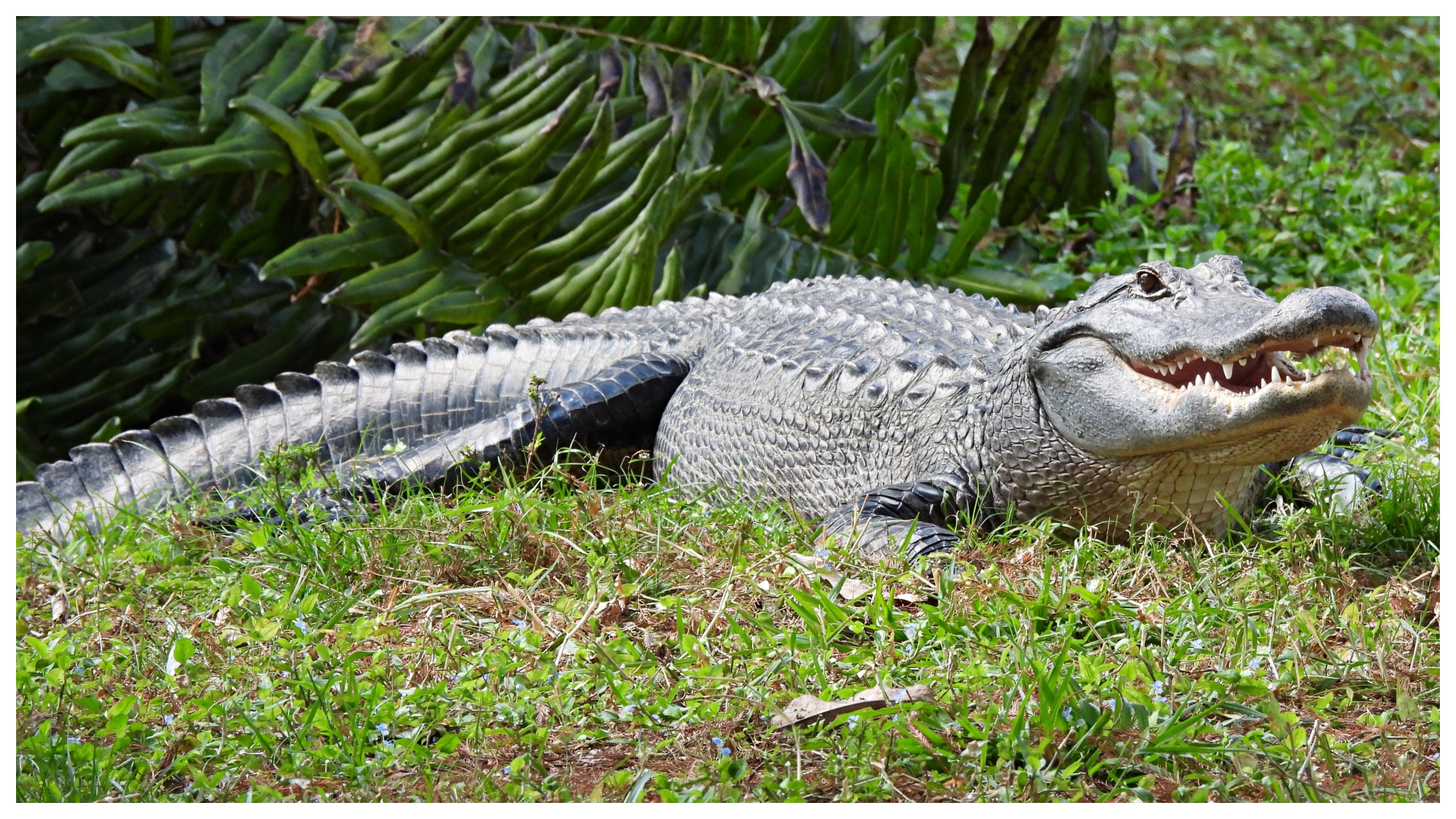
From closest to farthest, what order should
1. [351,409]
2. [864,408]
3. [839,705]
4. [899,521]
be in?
[839,705] → [899,521] → [864,408] → [351,409]

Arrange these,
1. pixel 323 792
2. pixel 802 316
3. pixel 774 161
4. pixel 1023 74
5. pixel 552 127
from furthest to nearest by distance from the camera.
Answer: pixel 1023 74 < pixel 774 161 < pixel 552 127 < pixel 802 316 < pixel 323 792

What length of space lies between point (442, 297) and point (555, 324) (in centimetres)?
85

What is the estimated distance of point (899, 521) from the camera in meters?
3.40

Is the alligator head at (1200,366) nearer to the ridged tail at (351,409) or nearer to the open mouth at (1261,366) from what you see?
the open mouth at (1261,366)

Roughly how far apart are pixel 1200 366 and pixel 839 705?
1.28 meters

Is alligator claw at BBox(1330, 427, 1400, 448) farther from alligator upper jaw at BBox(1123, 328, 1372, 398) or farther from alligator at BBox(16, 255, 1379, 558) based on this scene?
alligator upper jaw at BBox(1123, 328, 1372, 398)

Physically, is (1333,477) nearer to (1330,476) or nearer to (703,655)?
(1330,476)

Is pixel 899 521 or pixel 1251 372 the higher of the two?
pixel 1251 372

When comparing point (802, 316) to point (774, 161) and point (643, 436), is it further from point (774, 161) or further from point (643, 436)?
point (774, 161)

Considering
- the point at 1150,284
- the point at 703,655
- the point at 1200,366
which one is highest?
the point at 1150,284

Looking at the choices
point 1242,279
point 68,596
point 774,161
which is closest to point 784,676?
point 1242,279

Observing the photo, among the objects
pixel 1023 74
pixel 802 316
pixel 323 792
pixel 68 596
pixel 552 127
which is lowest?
pixel 68 596

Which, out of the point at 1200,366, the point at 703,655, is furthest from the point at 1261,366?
the point at 703,655

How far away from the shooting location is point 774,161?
6215 millimetres
